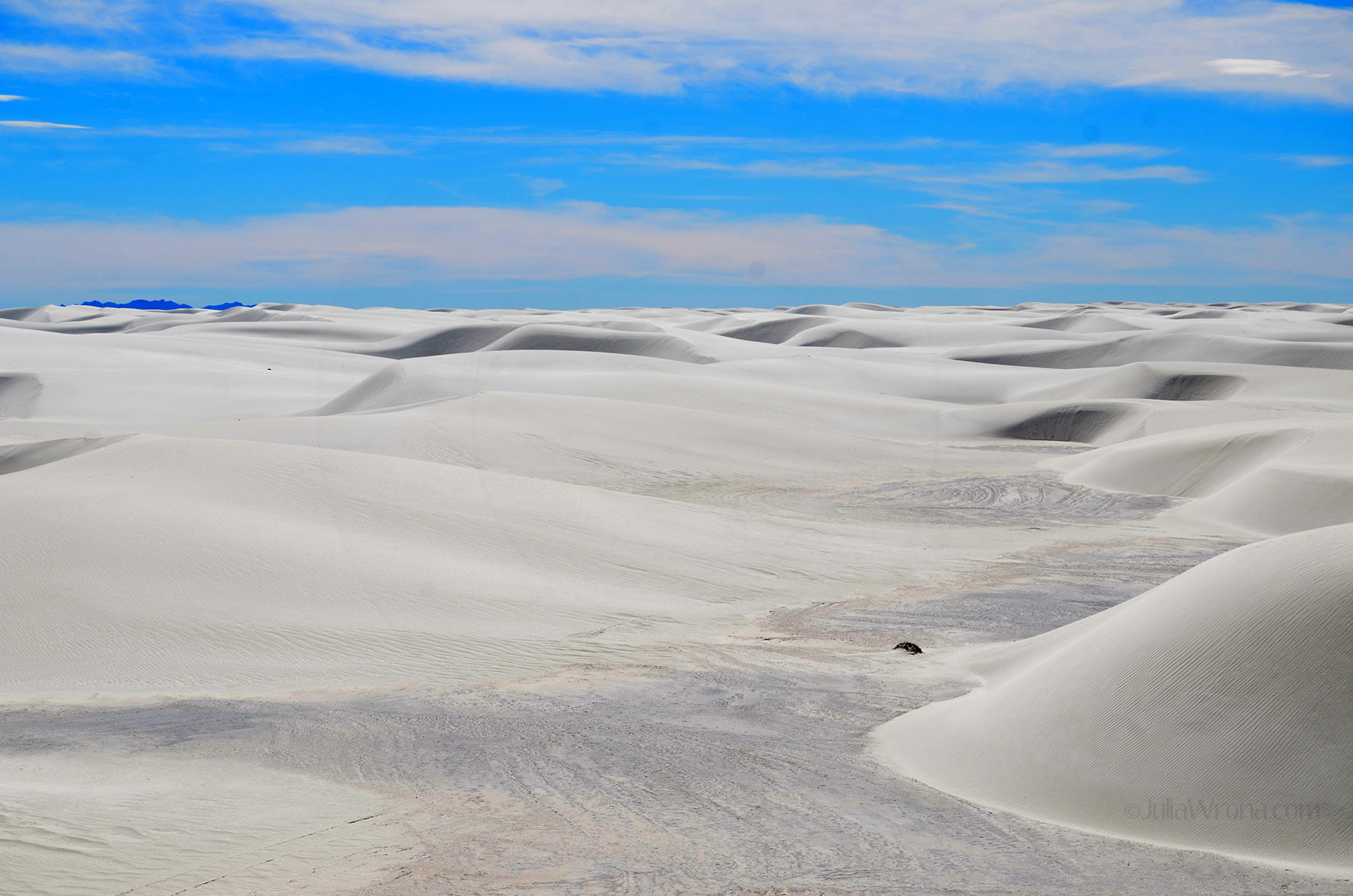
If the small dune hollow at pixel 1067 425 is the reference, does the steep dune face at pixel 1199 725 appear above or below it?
above

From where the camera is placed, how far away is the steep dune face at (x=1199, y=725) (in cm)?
645

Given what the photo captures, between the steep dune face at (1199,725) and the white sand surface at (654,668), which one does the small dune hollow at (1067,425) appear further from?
the steep dune face at (1199,725)

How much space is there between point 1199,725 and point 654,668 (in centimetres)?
501

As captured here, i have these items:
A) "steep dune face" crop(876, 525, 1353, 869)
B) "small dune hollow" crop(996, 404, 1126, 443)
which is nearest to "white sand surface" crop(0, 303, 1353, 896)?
"steep dune face" crop(876, 525, 1353, 869)

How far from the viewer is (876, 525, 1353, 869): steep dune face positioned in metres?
6.45

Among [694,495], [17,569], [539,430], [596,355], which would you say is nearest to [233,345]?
[596,355]

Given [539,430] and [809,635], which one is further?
[539,430]

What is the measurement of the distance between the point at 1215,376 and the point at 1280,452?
24290mm

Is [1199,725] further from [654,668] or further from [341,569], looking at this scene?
Result: [341,569]

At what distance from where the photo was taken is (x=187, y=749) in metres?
8.04

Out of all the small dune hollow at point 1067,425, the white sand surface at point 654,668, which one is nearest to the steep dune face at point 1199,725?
the white sand surface at point 654,668

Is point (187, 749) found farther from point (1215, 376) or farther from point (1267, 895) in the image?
point (1215, 376)

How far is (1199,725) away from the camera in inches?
277

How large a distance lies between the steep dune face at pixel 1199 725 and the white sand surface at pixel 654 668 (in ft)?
0.08
